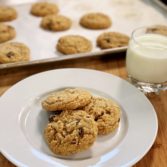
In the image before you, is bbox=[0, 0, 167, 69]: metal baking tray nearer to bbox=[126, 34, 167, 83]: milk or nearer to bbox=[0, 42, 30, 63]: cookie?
bbox=[0, 42, 30, 63]: cookie

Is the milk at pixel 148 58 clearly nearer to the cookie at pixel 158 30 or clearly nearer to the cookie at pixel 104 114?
the cookie at pixel 158 30

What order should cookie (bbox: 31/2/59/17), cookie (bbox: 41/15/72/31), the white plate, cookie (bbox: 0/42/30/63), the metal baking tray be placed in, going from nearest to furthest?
the white plate → cookie (bbox: 0/42/30/63) → the metal baking tray → cookie (bbox: 41/15/72/31) → cookie (bbox: 31/2/59/17)

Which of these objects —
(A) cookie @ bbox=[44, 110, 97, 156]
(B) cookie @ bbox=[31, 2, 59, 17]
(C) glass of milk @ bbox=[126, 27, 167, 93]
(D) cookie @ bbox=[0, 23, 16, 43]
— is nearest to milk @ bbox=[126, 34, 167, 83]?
(C) glass of milk @ bbox=[126, 27, 167, 93]

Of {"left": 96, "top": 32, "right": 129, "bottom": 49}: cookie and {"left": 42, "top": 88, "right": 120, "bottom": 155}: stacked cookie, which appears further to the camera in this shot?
{"left": 96, "top": 32, "right": 129, "bottom": 49}: cookie

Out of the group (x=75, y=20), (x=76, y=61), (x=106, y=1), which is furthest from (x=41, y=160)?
(x=106, y=1)

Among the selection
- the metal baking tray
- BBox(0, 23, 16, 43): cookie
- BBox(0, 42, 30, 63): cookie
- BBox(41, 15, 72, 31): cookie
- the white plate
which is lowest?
the metal baking tray

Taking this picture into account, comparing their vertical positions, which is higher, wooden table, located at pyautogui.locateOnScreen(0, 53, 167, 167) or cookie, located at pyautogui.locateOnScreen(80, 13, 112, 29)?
wooden table, located at pyautogui.locateOnScreen(0, 53, 167, 167)

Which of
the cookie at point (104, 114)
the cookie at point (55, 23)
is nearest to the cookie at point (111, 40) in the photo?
the cookie at point (55, 23)

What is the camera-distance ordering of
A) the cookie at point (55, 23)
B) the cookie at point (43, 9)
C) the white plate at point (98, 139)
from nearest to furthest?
the white plate at point (98, 139) → the cookie at point (55, 23) → the cookie at point (43, 9)
